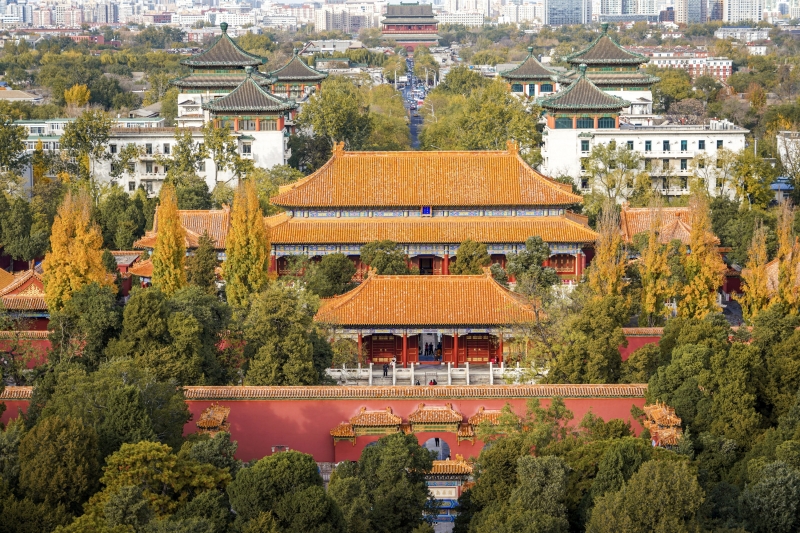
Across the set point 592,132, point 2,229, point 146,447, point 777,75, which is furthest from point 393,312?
point 777,75

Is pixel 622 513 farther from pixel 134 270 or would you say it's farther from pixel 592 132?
pixel 592 132

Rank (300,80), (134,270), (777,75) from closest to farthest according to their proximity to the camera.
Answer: (134,270), (300,80), (777,75)

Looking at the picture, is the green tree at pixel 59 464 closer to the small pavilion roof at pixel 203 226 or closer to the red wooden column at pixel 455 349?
the red wooden column at pixel 455 349

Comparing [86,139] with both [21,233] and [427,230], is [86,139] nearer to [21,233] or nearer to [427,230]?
[21,233]

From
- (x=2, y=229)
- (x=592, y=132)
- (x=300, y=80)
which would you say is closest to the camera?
(x=2, y=229)

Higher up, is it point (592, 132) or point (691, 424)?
point (592, 132)

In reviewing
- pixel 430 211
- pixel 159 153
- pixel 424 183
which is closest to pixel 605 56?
pixel 159 153

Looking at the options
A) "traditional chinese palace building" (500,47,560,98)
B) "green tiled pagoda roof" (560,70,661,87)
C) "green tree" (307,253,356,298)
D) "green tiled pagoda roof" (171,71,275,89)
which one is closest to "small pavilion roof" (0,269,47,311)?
"green tree" (307,253,356,298)
